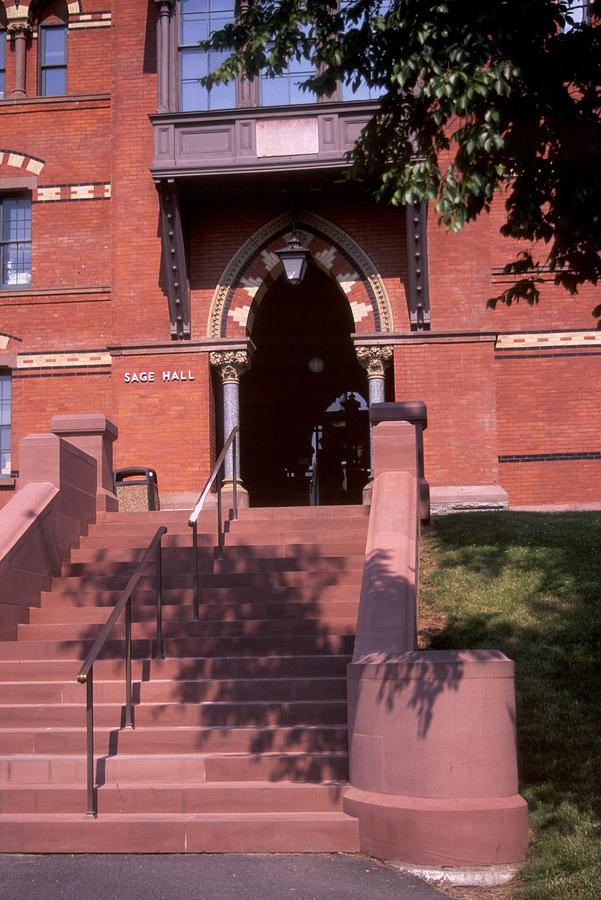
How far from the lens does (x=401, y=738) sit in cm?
671

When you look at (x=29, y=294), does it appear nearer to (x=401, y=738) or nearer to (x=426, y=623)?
(x=426, y=623)

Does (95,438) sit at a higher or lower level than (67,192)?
lower

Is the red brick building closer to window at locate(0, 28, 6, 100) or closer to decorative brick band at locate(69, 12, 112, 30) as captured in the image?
decorative brick band at locate(69, 12, 112, 30)

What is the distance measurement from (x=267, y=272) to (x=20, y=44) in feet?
20.4

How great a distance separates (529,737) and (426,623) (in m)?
2.06

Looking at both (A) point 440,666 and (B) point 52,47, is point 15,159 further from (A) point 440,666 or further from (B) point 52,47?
(A) point 440,666

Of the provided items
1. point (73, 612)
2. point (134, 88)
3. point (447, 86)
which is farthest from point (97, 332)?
point (447, 86)

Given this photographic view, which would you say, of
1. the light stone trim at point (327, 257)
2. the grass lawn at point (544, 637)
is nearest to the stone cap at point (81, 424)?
the grass lawn at point (544, 637)

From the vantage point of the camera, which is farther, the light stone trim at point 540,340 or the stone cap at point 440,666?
the light stone trim at point 540,340

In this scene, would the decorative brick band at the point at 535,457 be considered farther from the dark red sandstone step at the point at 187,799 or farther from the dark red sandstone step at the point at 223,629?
the dark red sandstone step at the point at 187,799

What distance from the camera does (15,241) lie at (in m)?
19.1

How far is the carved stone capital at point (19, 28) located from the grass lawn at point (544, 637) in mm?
12002

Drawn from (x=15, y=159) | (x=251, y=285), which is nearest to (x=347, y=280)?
(x=251, y=285)

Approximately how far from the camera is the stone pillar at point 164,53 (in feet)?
56.6
